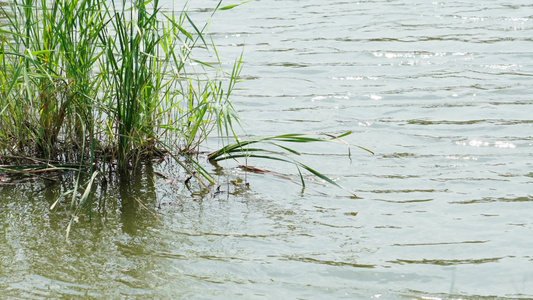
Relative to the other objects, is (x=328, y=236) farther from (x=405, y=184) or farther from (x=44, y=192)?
(x=44, y=192)

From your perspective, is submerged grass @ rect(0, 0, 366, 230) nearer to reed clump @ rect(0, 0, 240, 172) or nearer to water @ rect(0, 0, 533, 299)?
reed clump @ rect(0, 0, 240, 172)

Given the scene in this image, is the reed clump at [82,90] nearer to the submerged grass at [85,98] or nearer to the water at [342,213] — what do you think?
the submerged grass at [85,98]

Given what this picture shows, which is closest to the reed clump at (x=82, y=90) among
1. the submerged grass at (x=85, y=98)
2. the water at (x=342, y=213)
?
the submerged grass at (x=85, y=98)

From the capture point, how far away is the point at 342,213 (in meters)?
3.50

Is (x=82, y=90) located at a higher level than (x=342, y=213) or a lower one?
higher

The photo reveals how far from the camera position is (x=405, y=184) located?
389 cm

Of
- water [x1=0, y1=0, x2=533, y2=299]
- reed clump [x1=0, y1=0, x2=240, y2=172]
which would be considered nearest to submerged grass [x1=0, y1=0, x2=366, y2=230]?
reed clump [x1=0, y1=0, x2=240, y2=172]

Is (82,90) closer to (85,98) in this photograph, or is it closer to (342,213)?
(85,98)

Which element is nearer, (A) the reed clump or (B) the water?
(B) the water

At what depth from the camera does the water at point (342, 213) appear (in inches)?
111

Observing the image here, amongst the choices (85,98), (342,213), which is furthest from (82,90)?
(342,213)

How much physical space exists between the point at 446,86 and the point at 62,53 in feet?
10.0

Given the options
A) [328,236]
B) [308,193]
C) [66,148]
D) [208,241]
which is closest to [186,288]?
[208,241]

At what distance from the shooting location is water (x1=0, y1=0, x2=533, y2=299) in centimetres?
283
